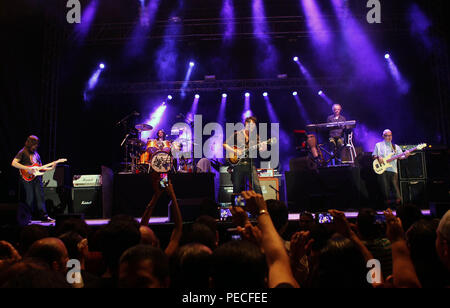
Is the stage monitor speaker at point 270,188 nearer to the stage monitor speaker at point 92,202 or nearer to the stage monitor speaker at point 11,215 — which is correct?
the stage monitor speaker at point 92,202

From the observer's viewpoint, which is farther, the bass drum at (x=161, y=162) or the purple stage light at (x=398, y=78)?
the purple stage light at (x=398, y=78)

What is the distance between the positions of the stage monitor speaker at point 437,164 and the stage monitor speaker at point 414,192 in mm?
298

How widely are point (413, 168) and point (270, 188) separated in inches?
132

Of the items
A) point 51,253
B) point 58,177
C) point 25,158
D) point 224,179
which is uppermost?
point 25,158

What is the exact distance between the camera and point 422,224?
2176mm

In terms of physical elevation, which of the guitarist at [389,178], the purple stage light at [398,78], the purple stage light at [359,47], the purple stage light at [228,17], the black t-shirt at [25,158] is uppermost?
the purple stage light at [228,17]

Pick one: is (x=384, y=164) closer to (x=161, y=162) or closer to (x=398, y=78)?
(x=398, y=78)

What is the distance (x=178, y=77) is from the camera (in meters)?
13.9

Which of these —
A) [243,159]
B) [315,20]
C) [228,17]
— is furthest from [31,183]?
[315,20]

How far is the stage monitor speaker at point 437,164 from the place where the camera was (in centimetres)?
775

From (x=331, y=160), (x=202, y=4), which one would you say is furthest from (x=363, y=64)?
(x=202, y=4)

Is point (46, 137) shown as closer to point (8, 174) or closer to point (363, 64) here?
point (8, 174)

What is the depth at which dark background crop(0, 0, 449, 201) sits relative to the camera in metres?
9.34

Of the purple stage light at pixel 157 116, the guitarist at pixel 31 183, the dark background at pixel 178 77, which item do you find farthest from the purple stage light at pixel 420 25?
the guitarist at pixel 31 183
